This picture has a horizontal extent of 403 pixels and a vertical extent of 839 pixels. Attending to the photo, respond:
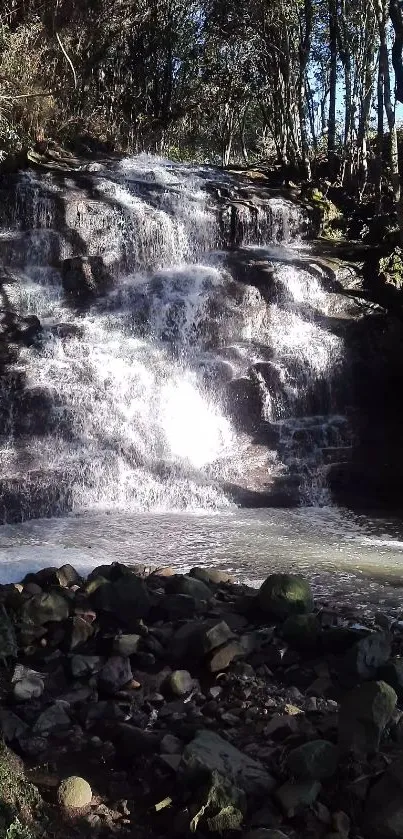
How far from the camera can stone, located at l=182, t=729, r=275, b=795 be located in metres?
3.70

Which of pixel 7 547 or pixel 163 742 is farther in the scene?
pixel 7 547

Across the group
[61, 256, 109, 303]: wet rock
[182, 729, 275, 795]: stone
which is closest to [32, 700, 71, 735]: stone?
[182, 729, 275, 795]: stone

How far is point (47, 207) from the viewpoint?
15.1m

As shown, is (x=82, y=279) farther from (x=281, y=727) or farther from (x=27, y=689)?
(x=281, y=727)

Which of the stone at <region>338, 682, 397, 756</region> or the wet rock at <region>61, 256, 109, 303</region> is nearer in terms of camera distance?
the stone at <region>338, 682, 397, 756</region>

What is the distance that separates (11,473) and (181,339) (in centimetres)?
435

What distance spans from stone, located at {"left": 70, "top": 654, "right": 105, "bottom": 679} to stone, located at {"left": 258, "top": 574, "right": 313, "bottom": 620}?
142 centimetres

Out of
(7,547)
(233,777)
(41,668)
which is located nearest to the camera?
(233,777)

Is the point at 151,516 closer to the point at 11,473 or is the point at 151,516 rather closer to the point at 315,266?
the point at 11,473

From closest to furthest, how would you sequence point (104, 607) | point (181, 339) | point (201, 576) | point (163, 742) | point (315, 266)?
point (163, 742) → point (104, 607) → point (201, 576) → point (181, 339) → point (315, 266)

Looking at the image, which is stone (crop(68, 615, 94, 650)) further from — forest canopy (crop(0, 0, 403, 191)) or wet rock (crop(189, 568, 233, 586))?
forest canopy (crop(0, 0, 403, 191))

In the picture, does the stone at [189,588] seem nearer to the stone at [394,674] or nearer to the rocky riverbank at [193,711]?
the rocky riverbank at [193,711]

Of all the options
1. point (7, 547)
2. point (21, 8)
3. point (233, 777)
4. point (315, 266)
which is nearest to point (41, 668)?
point (233, 777)

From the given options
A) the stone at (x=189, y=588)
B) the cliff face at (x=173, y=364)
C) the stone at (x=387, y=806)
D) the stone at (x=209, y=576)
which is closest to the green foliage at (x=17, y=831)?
the stone at (x=387, y=806)
